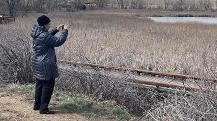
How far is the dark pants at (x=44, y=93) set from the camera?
10109 millimetres

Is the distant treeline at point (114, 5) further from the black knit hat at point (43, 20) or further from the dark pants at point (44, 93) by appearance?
the black knit hat at point (43, 20)

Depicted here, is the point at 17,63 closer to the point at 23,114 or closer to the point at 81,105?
the point at 81,105

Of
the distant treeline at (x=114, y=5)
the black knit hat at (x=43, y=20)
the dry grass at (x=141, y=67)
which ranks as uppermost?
the black knit hat at (x=43, y=20)

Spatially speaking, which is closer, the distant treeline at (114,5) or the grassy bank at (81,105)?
the grassy bank at (81,105)

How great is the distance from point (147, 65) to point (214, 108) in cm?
978

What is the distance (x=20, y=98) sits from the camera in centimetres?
1145

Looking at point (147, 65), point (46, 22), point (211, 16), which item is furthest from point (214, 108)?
point (211, 16)

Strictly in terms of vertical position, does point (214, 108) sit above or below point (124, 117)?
above

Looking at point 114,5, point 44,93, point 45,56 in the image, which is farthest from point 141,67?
point 114,5

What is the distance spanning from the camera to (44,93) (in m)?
10.2

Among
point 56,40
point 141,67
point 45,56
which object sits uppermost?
point 56,40

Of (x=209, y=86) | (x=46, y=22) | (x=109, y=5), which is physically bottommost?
(x=109, y=5)

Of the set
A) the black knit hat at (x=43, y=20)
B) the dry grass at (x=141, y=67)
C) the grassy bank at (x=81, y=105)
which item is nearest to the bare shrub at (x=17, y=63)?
the dry grass at (x=141, y=67)

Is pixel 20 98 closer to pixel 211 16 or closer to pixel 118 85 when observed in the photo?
pixel 118 85
